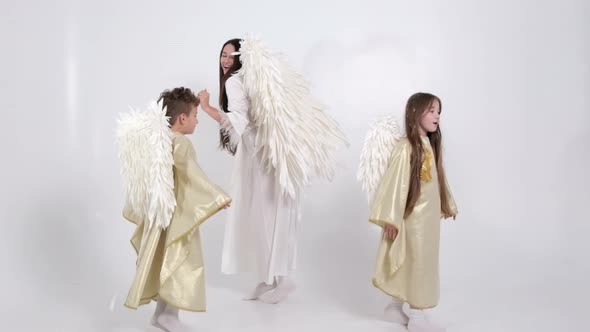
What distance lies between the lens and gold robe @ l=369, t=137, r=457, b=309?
3.96m

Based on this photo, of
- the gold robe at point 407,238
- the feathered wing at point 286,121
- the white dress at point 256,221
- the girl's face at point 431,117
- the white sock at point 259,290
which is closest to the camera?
the gold robe at point 407,238

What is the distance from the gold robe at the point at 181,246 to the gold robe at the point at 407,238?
38.8 inches

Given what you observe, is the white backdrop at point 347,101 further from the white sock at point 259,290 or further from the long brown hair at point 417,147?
the long brown hair at point 417,147

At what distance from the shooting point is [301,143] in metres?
4.51

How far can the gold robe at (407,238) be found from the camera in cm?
396

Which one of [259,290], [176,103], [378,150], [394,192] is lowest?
[259,290]

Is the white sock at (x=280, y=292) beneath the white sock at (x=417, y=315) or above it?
beneath

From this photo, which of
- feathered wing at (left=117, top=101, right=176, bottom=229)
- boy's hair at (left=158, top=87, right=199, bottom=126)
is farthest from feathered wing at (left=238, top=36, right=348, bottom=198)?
feathered wing at (left=117, top=101, right=176, bottom=229)

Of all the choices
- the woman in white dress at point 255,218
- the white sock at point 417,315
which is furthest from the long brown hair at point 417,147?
the woman in white dress at point 255,218

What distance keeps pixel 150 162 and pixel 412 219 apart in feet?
5.20

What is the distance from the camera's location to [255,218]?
4750 millimetres

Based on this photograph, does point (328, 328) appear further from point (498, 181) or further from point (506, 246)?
point (498, 181)

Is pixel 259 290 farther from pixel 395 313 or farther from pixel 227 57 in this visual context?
pixel 227 57

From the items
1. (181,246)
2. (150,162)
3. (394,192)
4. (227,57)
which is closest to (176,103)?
(150,162)
